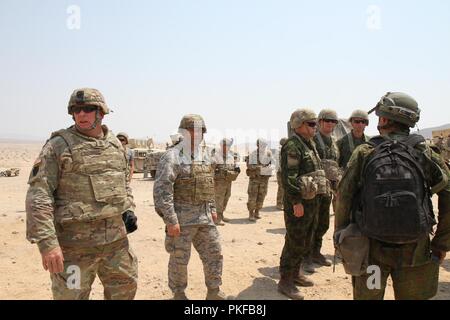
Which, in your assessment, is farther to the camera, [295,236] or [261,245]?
[261,245]

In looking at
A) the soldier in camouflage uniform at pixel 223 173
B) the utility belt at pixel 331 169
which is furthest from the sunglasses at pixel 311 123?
the soldier in camouflage uniform at pixel 223 173

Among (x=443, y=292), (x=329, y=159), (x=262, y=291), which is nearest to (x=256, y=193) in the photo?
(x=329, y=159)

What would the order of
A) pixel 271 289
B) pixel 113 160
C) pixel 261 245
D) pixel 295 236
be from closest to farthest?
pixel 113 160, pixel 295 236, pixel 271 289, pixel 261 245

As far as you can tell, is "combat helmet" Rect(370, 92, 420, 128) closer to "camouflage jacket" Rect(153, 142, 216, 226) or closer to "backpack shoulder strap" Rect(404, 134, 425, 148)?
"backpack shoulder strap" Rect(404, 134, 425, 148)

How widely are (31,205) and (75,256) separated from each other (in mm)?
556

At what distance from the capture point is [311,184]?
4.59m

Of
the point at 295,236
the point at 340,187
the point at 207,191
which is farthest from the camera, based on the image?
the point at 295,236

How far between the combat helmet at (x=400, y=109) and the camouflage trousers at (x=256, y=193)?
700 cm

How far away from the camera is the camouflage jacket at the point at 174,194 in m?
4.03

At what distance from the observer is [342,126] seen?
373 inches

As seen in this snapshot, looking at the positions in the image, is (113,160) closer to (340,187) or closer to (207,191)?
(207,191)

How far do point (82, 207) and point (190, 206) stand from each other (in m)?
1.47

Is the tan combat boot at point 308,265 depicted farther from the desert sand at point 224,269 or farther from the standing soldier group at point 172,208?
the standing soldier group at point 172,208
